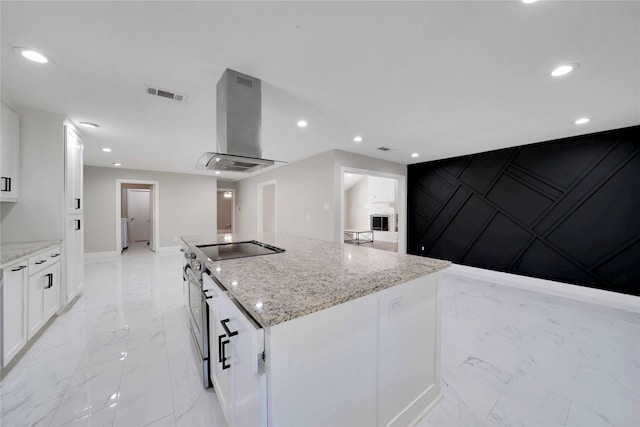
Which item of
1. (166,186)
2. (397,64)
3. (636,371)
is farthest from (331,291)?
(166,186)

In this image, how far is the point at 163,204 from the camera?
21.5 feet

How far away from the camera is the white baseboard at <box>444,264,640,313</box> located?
2990 millimetres

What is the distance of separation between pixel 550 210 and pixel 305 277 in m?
4.49

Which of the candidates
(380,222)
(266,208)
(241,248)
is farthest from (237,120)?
(380,222)

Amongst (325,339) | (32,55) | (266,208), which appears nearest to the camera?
(325,339)

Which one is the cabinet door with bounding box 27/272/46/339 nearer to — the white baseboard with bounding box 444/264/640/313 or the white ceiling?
the white ceiling

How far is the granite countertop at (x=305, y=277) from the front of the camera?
86 centimetres

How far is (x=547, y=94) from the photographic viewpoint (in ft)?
7.22

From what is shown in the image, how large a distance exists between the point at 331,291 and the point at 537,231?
4489 millimetres

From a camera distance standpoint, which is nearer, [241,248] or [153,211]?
[241,248]

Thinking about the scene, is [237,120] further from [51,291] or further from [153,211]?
[153,211]

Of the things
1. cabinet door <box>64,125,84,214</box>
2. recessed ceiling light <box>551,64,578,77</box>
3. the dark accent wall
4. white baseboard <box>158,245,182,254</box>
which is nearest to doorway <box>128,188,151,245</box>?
white baseboard <box>158,245,182,254</box>

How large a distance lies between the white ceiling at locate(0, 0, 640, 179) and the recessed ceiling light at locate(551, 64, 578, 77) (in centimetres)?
5

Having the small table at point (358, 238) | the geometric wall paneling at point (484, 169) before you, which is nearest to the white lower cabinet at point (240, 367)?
the geometric wall paneling at point (484, 169)
